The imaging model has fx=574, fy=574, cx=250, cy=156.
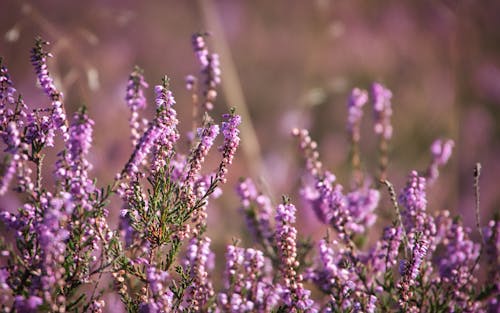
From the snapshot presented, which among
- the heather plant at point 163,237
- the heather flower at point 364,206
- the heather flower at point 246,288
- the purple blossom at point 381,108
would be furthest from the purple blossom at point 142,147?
the purple blossom at point 381,108

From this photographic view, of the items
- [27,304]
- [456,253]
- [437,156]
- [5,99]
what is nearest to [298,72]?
[437,156]

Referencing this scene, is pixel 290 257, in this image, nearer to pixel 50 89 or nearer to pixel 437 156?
pixel 50 89

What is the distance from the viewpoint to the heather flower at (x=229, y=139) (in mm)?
2379

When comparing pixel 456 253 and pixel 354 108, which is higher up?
pixel 354 108

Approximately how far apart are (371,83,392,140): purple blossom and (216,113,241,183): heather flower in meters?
1.55

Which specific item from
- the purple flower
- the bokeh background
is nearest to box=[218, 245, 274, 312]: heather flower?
the purple flower

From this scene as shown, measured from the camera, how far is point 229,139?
241cm

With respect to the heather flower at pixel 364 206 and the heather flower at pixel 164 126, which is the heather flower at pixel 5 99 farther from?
the heather flower at pixel 364 206

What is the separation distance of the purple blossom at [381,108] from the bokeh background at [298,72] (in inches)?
31.7

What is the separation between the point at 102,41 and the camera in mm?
9852

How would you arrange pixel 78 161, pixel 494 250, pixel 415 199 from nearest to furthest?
pixel 78 161, pixel 494 250, pixel 415 199

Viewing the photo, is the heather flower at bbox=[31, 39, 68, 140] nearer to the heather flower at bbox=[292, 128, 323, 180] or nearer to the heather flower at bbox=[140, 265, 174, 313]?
the heather flower at bbox=[140, 265, 174, 313]

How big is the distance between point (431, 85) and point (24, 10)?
6819 millimetres

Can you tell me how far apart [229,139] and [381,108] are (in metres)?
1.62
